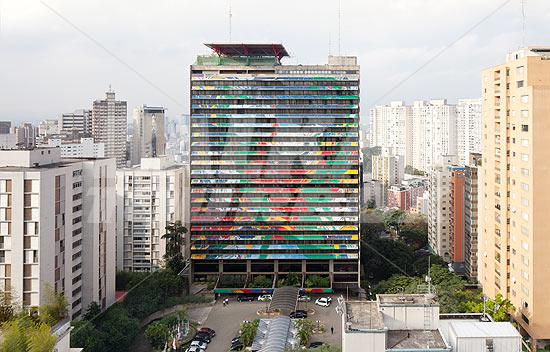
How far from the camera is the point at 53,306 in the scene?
6.39m

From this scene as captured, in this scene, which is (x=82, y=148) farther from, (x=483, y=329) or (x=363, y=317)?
(x=483, y=329)

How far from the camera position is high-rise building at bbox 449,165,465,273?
13223 mm

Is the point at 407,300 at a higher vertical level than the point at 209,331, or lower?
higher

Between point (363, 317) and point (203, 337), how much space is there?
16.0 ft

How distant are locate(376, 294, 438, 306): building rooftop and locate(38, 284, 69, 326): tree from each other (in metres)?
3.55

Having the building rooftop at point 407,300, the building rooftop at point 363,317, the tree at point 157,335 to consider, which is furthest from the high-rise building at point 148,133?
the building rooftop at point 407,300

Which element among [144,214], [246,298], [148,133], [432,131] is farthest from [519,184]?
[432,131]

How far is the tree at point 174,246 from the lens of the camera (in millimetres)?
12562

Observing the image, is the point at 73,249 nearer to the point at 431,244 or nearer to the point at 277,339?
the point at 277,339

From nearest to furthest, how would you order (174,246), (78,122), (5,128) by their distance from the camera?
1. (5,128)
2. (174,246)
3. (78,122)

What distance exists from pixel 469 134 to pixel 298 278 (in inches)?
486

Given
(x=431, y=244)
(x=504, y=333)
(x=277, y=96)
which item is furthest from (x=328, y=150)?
(x=504, y=333)

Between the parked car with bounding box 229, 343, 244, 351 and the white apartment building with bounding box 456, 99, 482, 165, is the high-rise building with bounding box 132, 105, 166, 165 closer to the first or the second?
the parked car with bounding box 229, 343, 244, 351

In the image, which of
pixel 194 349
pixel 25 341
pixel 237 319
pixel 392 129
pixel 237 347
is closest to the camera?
pixel 25 341
